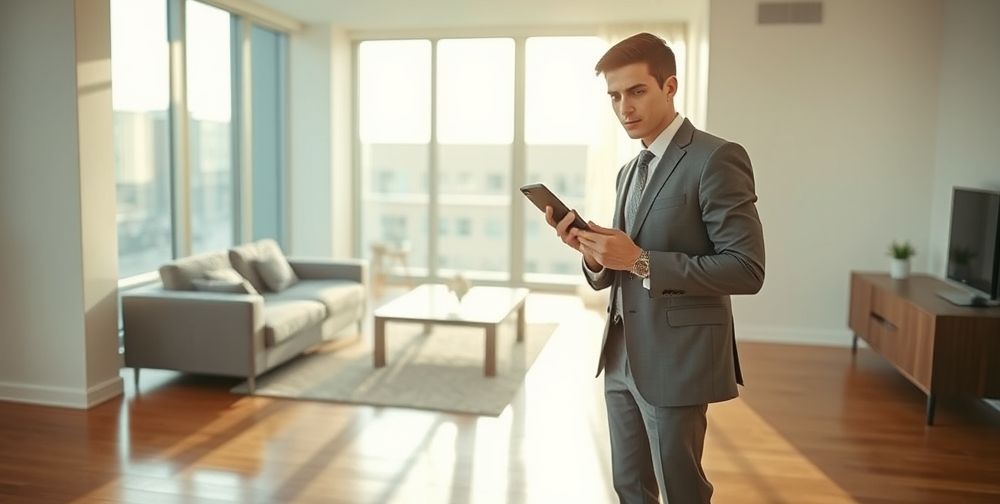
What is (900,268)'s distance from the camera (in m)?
5.70

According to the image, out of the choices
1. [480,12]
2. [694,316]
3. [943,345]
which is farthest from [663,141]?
[480,12]

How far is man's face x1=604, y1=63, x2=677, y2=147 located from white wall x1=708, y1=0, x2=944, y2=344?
4.62 meters

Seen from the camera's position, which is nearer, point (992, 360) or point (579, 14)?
point (992, 360)

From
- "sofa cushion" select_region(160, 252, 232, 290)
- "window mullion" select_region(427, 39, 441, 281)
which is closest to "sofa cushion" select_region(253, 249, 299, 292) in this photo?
"sofa cushion" select_region(160, 252, 232, 290)

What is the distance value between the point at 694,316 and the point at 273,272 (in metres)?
4.65

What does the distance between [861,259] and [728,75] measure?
1.78m

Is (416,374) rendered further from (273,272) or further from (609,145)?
(609,145)

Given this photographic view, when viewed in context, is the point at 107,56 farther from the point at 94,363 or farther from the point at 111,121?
the point at 94,363

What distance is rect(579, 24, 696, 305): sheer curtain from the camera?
7824 mm

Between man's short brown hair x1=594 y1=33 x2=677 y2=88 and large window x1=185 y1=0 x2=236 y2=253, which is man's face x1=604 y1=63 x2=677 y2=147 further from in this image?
large window x1=185 y1=0 x2=236 y2=253

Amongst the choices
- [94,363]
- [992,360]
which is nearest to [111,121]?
[94,363]

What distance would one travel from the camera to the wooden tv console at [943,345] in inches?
172

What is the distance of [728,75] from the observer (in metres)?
6.36

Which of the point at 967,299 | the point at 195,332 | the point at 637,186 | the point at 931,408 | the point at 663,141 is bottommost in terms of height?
the point at 931,408
